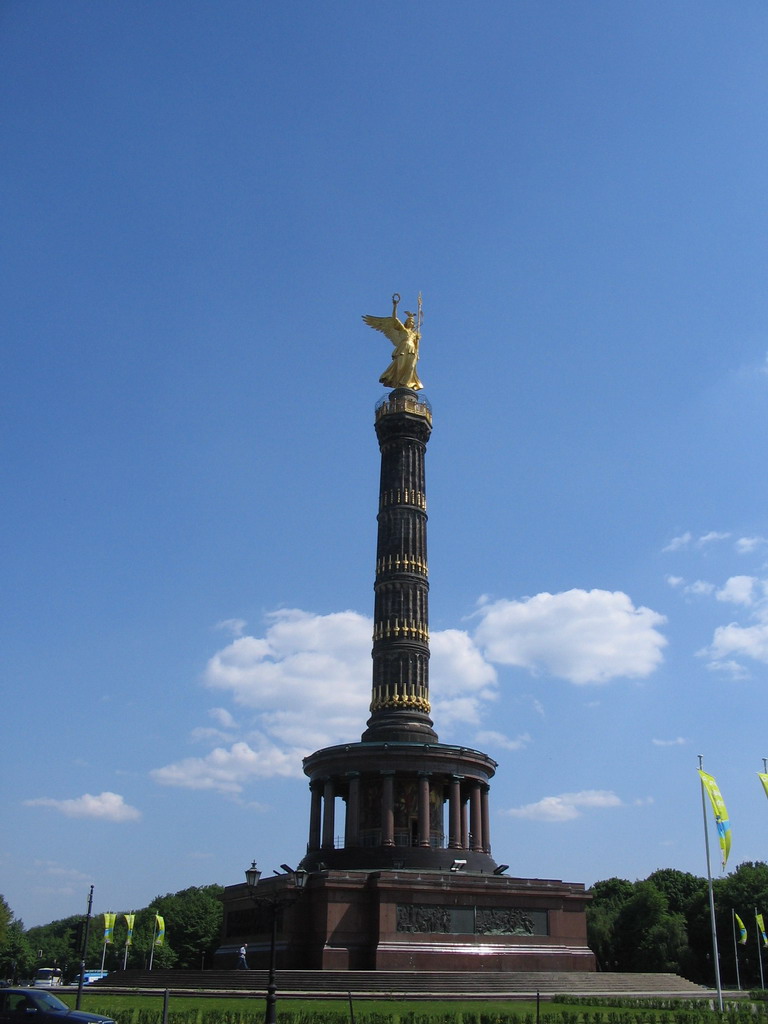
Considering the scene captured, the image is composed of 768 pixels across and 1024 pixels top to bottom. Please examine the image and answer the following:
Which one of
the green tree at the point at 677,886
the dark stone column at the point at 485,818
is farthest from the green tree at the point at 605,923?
the dark stone column at the point at 485,818

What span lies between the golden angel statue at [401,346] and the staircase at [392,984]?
28686 millimetres

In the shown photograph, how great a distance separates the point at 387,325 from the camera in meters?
51.2

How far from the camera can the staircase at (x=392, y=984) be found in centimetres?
2836

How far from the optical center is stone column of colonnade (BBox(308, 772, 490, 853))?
3844 cm

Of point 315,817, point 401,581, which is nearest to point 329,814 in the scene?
point 315,817

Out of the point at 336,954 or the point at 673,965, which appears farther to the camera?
the point at 673,965

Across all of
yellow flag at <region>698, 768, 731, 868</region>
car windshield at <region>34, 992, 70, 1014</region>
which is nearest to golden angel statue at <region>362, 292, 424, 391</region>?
yellow flag at <region>698, 768, 731, 868</region>

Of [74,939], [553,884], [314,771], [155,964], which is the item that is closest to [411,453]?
[314,771]

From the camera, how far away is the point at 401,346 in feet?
166

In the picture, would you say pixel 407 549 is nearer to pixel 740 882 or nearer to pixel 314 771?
pixel 314 771

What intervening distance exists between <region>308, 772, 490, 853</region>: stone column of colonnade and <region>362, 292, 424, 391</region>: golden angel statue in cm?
2042

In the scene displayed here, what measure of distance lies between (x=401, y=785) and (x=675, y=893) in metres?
36.6

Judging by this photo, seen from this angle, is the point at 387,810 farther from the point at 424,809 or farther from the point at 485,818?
the point at 485,818

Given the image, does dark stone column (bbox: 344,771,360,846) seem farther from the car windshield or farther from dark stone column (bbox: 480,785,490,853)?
the car windshield
